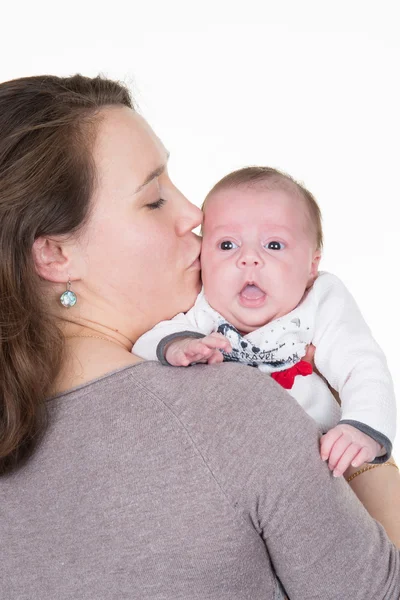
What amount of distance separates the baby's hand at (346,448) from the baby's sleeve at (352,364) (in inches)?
1.1

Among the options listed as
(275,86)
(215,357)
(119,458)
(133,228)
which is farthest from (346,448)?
(275,86)

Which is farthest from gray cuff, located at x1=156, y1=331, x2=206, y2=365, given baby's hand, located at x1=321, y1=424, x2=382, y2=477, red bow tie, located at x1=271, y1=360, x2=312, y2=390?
baby's hand, located at x1=321, y1=424, x2=382, y2=477

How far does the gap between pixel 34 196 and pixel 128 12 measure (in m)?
4.11

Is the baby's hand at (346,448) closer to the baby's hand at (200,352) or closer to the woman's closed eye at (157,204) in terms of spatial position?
the baby's hand at (200,352)

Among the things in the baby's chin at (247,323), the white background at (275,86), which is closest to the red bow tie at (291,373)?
the baby's chin at (247,323)

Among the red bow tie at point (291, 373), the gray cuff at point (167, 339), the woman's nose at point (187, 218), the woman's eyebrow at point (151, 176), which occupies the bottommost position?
the red bow tie at point (291, 373)

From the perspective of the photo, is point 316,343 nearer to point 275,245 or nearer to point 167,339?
point 275,245

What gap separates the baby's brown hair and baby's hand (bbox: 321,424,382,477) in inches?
25.9

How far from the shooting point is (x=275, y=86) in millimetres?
5656

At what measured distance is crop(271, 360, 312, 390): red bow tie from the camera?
6.72 ft

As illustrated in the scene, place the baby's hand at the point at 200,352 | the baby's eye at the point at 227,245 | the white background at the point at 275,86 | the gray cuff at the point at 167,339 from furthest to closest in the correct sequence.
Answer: the white background at the point at 275,86, the baby's eye at the point at 227,245, the gray cuff at the point at 167,339, the baby's hand at the point at 200,352

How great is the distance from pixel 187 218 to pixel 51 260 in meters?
0.36

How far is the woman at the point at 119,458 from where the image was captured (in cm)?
156

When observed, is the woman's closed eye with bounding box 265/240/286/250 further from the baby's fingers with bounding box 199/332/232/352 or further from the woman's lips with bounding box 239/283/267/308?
the baby's fingers with bounding box 199/332/232/352
